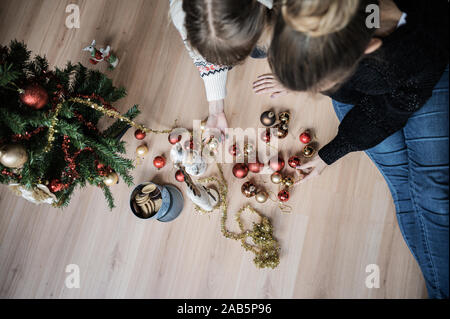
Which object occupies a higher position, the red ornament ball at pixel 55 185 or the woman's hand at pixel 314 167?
the woman's hand at pixel 314 167

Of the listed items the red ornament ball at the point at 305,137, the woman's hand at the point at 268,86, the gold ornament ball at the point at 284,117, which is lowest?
the red ornament ball at the point at 305,137

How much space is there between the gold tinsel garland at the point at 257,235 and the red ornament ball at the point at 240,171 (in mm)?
64

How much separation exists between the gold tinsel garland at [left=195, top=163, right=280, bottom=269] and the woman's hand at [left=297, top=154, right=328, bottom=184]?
0.61ft

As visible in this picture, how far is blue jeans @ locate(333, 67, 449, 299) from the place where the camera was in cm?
66

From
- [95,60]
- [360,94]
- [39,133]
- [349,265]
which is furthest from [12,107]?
[349,265]

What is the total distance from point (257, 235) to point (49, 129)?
61cm

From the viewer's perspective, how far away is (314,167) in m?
0.84

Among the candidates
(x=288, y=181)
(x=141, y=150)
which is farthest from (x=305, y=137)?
(x=141, y=150)

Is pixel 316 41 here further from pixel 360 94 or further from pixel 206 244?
pixel 206 244

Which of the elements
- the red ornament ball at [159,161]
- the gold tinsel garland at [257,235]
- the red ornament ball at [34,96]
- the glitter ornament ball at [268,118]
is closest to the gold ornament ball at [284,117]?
the glitter ornament ball at [268,118]

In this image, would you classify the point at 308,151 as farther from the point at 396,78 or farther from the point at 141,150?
the point at 141,150

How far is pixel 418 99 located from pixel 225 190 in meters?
0.57

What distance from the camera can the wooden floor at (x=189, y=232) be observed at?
2.74 ft

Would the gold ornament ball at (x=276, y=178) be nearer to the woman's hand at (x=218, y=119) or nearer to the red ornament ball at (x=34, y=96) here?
the woman's hand at (x=218, y=119)
